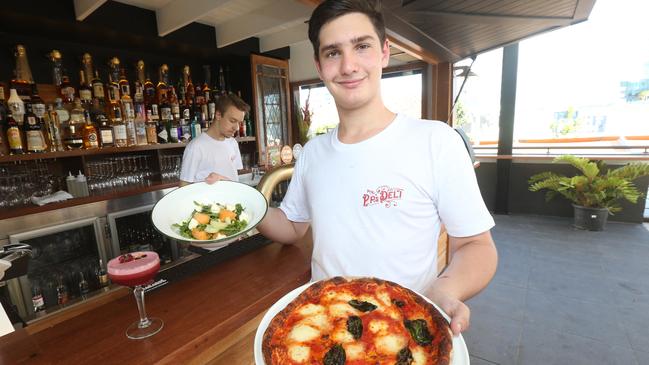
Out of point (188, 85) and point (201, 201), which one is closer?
point (201, 201)

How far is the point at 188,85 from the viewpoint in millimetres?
4289

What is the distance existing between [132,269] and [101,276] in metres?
2.29

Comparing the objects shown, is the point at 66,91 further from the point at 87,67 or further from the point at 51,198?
the point at 51,198

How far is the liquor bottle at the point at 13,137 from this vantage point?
2.84 metres

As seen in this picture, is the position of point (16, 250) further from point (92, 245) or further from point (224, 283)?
point (92, 245)

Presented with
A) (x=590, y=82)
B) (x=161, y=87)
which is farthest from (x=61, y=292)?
(x=590, y=82)

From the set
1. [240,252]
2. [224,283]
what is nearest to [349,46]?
[224,283]

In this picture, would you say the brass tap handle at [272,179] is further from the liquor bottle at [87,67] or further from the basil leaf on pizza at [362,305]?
the liquor bottle at [87,67]

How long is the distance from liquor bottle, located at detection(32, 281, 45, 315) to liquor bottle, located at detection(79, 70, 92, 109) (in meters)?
1.74

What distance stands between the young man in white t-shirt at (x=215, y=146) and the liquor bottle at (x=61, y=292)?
1.32 meters

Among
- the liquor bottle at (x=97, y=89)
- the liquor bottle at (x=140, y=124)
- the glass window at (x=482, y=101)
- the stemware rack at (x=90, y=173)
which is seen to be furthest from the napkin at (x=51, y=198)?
the glass window at (x=482, y=101)

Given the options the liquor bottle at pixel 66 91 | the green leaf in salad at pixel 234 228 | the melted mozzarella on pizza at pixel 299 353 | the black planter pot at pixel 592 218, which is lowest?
the black planter pot at pixel 592 218

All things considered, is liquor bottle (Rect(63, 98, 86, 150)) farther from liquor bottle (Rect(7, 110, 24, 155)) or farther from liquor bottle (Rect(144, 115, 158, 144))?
liquor bottle (Rect(144, 115, 158, 144))

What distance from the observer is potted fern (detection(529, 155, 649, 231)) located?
4.78 metres
